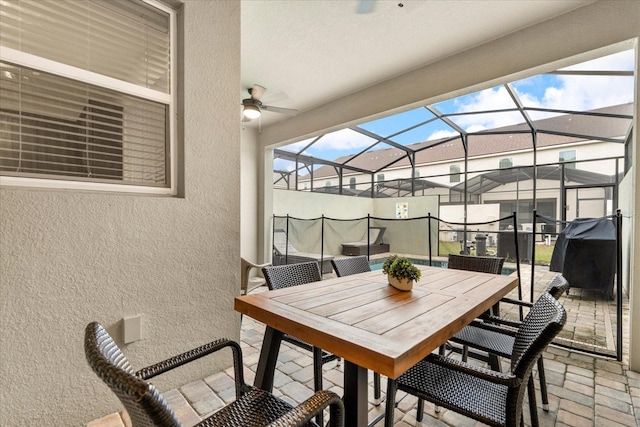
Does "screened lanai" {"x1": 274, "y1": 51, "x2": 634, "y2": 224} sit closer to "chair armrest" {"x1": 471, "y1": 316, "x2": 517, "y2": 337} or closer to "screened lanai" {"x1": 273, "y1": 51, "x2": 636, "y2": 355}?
"screened lanai" {"x1": 273, "y1": 51, "x2": 636, "y2": 355}

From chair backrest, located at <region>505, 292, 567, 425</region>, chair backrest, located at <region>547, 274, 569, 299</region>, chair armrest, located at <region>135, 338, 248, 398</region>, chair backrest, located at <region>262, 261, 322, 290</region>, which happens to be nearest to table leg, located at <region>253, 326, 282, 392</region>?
chair armrest, located at <region>135, 338, 248, 398</region>

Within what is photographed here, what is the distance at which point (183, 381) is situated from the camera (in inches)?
80.5

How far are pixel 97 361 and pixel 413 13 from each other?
311 centimetres

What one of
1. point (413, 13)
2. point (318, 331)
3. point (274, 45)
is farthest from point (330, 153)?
→ point (318, 331)

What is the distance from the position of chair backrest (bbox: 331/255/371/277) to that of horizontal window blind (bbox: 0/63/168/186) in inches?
55.2

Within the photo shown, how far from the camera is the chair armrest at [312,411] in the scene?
2.52 feet

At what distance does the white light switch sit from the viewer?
5.80 ft

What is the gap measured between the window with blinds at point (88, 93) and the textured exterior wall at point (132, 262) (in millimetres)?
154

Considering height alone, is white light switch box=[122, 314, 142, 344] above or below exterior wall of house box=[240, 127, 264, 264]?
below

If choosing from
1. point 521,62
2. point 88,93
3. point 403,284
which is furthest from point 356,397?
point 521,62

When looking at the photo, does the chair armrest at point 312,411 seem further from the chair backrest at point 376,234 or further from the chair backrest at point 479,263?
the chair backrest at point 376,234

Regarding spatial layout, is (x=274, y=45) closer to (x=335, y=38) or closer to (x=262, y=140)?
(x=335, y=38)

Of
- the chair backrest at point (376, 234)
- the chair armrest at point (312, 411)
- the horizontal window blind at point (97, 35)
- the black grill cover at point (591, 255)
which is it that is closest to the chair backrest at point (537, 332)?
the chair armrest at point (312, 411)

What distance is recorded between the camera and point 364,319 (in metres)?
1.22
